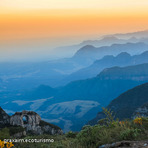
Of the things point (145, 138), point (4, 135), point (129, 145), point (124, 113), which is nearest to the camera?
point (129, 145)

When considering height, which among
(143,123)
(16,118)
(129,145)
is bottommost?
(129,145)

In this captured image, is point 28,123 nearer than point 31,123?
Yes

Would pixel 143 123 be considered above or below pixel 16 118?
below

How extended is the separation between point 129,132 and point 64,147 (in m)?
2.95

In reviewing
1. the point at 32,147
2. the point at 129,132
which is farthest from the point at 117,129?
the point at 32,147

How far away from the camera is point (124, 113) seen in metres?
176

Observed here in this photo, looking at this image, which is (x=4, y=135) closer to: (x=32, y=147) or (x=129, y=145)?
(x=32, y=147)

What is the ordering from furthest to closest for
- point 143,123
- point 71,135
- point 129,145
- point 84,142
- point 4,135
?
point 71,135, point 4,135, point 143,123, point 84,142, point 129,145

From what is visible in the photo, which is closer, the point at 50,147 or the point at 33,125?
the point at 50,147

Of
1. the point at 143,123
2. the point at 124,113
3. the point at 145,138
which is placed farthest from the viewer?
the point at 124,113

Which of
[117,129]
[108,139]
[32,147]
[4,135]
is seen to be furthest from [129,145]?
[4,135]

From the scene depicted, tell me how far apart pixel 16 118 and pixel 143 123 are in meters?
46.2

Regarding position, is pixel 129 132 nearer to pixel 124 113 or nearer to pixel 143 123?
pixel 143 123

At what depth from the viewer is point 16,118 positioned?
5312cm
